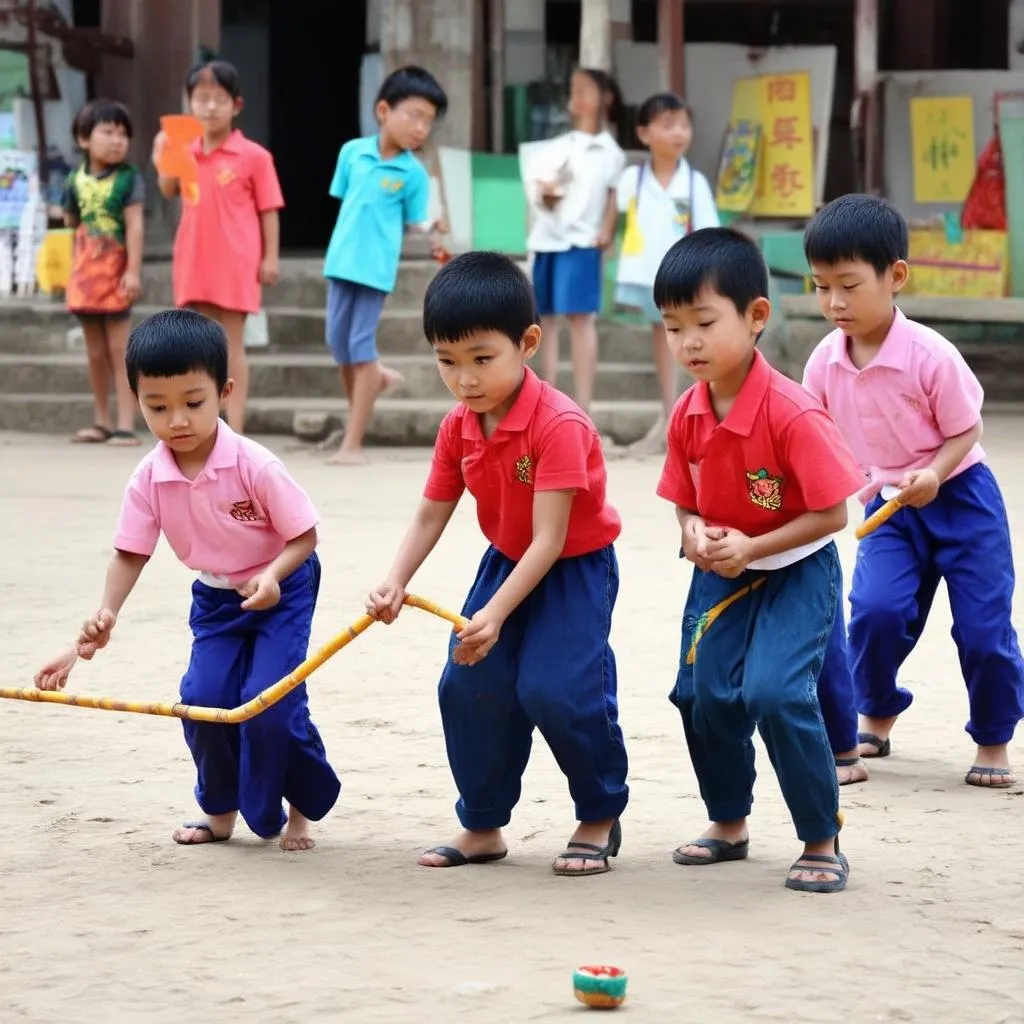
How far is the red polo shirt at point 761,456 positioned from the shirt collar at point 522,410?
260 millimetres

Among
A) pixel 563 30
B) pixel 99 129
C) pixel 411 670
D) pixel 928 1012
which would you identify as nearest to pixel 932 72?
pixel 563 30

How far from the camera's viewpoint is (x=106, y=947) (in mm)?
3010

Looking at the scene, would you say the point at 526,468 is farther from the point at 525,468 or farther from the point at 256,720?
→ the point at 256,720

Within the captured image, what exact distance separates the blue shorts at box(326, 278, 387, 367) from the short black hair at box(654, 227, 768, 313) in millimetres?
5349

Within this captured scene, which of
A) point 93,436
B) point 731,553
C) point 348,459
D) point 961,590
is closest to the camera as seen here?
point 731,553

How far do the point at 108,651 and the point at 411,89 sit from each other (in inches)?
147

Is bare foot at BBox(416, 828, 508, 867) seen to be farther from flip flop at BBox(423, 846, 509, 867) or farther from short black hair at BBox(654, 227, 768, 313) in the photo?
short black hair at BBox(654, 227, 768, 313)

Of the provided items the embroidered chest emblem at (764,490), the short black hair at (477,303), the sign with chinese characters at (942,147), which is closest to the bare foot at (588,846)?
the embroidered chest emblem at (764,490)

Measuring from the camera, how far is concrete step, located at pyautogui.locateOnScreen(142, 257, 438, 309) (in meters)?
10.9

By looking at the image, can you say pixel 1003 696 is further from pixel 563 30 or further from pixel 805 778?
pixel 563 30

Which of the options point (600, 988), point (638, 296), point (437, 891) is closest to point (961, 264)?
point (638, 296)

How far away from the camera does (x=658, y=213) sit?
9258 mm

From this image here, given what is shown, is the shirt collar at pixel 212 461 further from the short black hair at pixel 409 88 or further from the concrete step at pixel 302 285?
the concrete step at pixel 302 285

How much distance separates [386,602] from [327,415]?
663 cm
